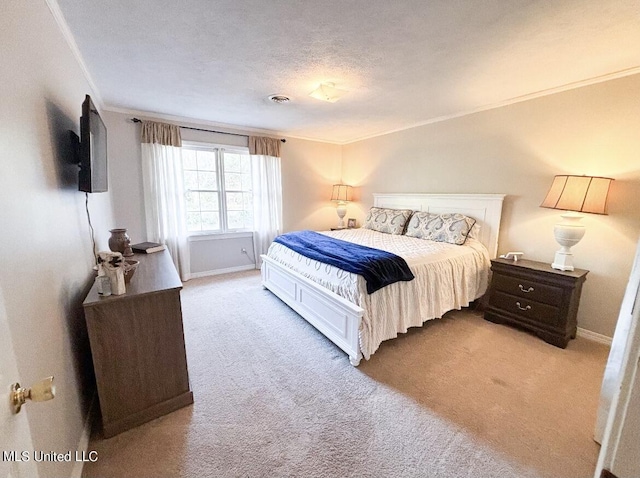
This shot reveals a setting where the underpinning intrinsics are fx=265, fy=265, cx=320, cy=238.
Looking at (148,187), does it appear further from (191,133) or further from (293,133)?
(293,133)

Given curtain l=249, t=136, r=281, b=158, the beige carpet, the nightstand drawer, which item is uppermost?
curtain l=249, t=136, r=281, b=158

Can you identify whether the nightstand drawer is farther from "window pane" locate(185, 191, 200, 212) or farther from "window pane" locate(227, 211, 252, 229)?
"window pane" locate(185, 191, 200, 212)

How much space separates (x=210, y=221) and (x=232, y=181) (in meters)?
0.74

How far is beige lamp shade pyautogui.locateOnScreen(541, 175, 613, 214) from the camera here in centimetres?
219

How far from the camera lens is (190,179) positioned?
158 inches

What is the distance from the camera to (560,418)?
162 cm

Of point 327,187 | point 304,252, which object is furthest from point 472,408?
point 327,187

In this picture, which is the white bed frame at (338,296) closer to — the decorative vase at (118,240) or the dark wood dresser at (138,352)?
the dark wood dresser at (138,352)

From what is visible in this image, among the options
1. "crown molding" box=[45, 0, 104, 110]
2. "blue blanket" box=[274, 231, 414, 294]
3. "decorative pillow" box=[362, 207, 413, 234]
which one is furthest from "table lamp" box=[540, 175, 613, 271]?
"crown molding" box=[45, 0, 104, 110]

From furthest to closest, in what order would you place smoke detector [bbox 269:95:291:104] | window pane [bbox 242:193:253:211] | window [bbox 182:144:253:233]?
window pane [bbox 242:193:253:211] → window [bbox 182:144:253:233] → smoke detector [bbox 269:95:291:104]

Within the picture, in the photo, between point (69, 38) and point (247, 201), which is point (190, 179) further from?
point (69, 38)

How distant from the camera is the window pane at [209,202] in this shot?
4.16m

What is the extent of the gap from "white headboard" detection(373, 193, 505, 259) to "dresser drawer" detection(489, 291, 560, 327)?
603 millimetres

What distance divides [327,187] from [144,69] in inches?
136
